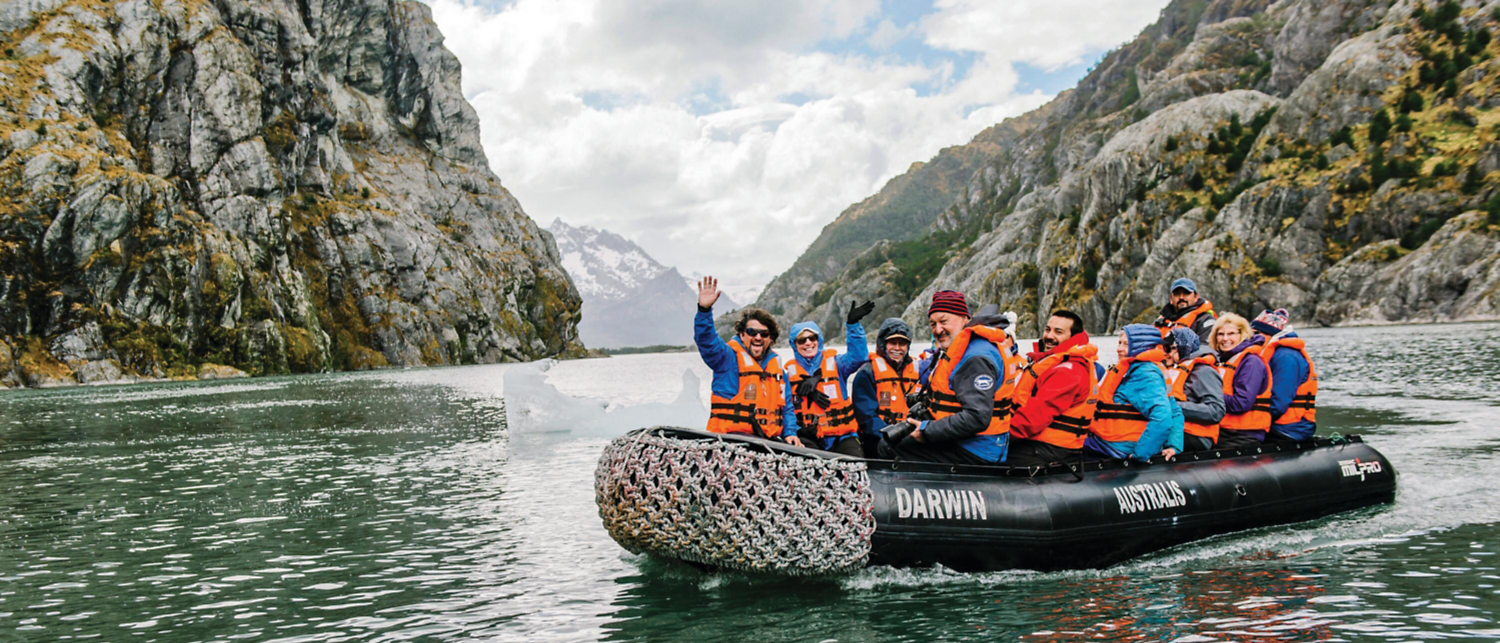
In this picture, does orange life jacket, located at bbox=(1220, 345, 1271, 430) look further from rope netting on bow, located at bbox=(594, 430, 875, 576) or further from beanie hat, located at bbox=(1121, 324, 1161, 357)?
rope netting on bow, located at bbox=(594, 430, 875, 576)

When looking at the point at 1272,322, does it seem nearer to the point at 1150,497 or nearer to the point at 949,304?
the point at 1150,497

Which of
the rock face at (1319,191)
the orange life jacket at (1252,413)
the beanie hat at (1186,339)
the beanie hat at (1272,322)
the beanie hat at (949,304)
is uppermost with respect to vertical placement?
the rock face at (1319,191)

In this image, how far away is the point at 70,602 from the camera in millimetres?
10031

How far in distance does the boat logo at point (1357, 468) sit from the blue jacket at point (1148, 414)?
3.28 meters

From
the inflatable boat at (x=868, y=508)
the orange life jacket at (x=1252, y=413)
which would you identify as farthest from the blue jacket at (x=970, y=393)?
the orange life jacket at (x=1252, y=413)

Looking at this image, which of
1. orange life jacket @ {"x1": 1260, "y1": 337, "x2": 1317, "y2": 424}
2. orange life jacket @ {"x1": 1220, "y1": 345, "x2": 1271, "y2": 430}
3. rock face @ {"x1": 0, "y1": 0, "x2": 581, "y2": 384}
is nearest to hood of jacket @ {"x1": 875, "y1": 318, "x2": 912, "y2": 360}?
orange life jacket @ {"x1": 1220, "y1": 345, "x2": 1271, "y2": 430}

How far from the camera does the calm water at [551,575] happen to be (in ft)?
27.6

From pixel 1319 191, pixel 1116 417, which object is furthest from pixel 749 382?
pixel 1319 191

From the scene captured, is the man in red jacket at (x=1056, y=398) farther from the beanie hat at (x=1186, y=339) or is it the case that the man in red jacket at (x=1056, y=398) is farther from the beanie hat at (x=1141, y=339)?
the beanie hat at (x=1186, y=339)

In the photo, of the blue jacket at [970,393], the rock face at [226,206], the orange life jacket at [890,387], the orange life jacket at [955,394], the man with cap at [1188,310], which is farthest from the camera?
the rock face at [226,206]

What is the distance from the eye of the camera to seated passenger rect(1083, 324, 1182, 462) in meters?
10.6

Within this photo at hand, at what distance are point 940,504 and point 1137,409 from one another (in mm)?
3223

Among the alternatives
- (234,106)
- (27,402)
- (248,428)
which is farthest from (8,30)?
(248,428)

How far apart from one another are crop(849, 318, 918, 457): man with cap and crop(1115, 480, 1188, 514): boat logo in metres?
2.99
